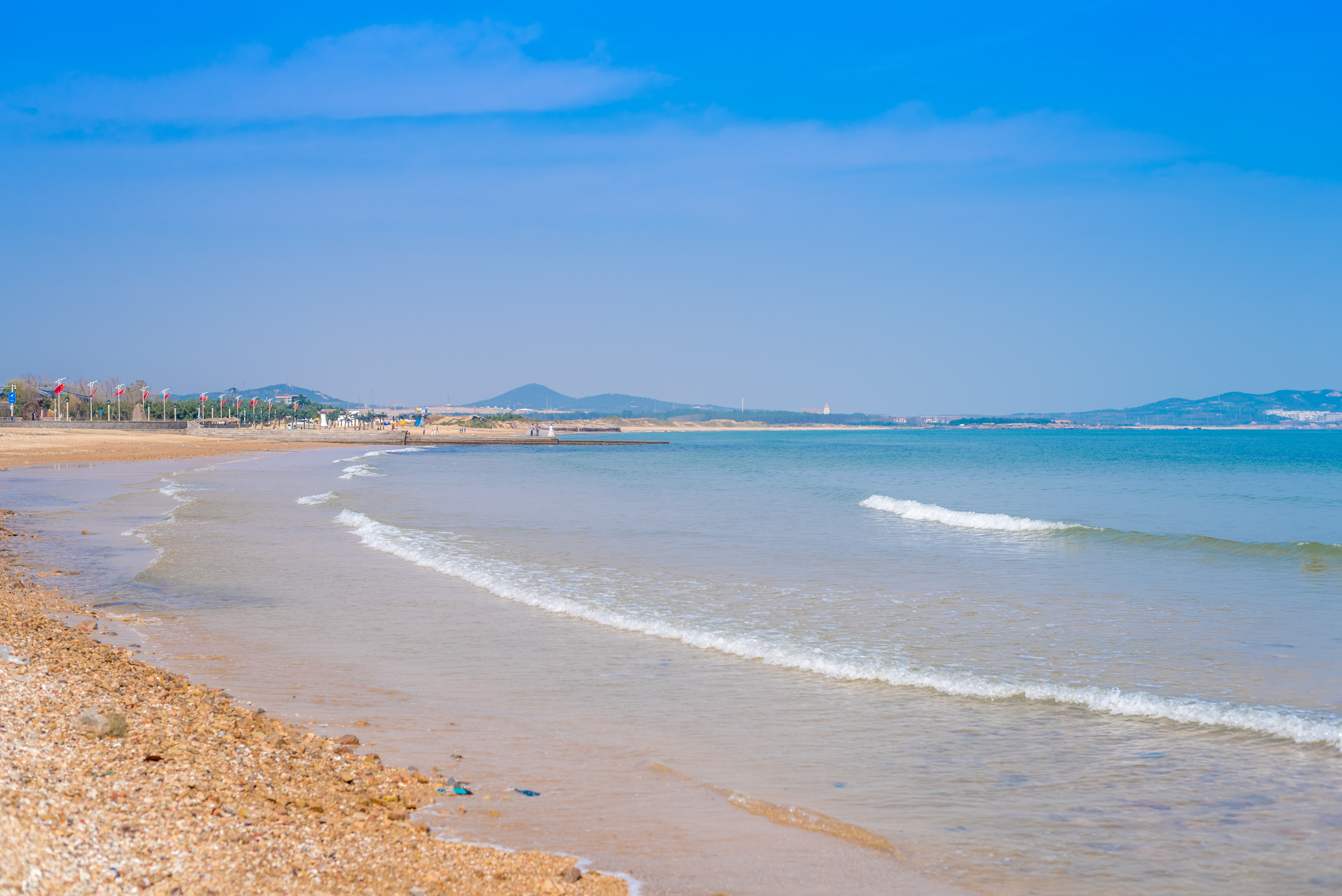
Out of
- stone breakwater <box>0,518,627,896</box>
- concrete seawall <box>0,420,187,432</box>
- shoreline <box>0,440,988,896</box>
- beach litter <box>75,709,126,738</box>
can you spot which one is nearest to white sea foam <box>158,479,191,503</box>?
shoreline <box>0,440,988,896</box>

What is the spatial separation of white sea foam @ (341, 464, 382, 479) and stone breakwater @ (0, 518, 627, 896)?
128ft

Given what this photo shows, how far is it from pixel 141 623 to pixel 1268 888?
449 inches

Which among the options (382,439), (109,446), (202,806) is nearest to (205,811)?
(202,806)

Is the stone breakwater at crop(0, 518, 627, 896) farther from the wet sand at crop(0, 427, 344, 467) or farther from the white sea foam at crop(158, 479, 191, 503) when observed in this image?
the wet sand at crop(0, 427, 344, 467)

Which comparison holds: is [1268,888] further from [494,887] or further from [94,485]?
[94,485]

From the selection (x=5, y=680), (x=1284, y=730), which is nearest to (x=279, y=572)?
(x=5, y=680)

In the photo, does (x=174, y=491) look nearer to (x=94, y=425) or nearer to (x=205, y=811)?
(x=205, y=811)

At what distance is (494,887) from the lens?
454 cm

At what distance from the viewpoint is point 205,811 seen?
4.86 metres

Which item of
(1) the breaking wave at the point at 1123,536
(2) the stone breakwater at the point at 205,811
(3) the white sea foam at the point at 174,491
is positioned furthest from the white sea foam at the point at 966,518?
(3) the white sea foam at the point at 174,491

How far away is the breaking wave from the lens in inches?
720

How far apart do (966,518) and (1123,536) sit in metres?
4.42

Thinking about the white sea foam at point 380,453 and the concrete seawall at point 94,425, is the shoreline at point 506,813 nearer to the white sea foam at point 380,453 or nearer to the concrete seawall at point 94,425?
the white sea foam at point 380,453

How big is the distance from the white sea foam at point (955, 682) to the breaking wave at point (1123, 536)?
1182 cm
